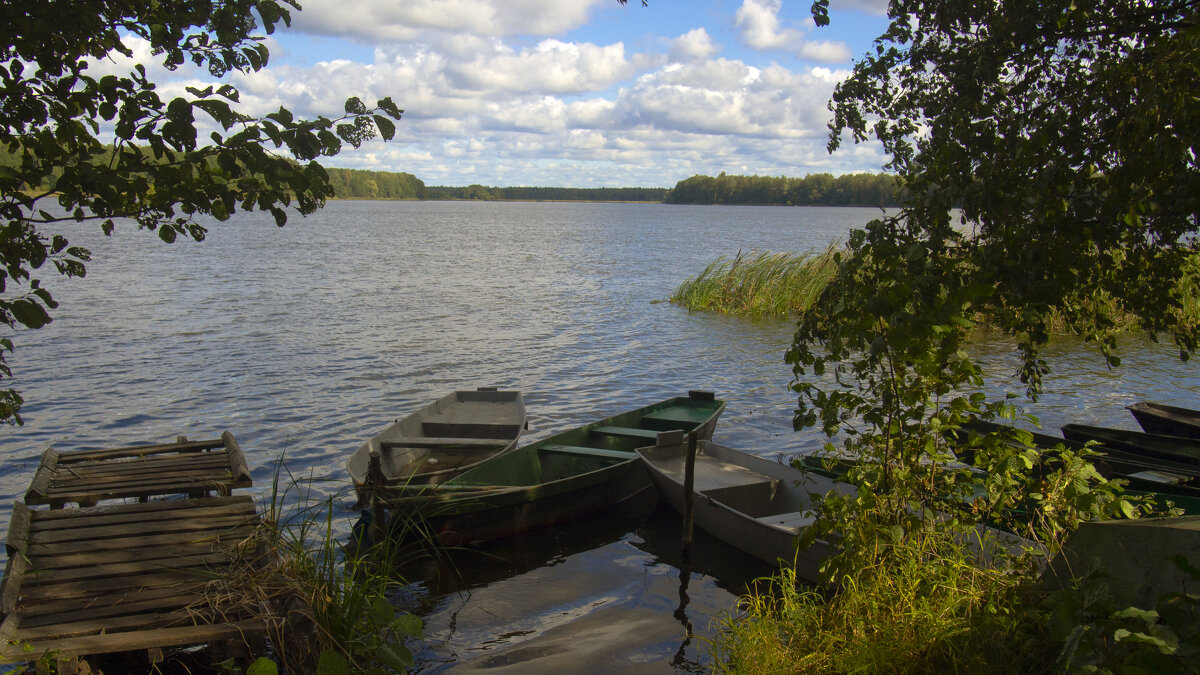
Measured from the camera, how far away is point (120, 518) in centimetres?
802

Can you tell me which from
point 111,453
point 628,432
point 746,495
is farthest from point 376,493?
point 628,432

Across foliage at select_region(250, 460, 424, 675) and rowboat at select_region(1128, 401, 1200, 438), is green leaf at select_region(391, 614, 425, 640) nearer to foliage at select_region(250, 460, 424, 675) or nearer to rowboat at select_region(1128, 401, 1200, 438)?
foliage at select_region(250, 460, 424, 675)

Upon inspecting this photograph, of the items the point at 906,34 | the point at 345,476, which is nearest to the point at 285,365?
the point at 345,476

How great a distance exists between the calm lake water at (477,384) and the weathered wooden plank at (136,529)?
2.05 m

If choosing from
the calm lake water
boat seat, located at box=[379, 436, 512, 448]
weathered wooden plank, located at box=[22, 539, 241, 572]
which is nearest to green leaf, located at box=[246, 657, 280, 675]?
the calm lake water

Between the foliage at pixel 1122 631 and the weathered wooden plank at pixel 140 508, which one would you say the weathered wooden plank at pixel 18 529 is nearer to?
the weathered wooden plank at pixel 140 508

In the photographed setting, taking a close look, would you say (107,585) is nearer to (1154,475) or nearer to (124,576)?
(124,576)

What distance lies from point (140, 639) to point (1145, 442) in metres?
12.5

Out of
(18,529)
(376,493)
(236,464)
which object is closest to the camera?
(18,529)

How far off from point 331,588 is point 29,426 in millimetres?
12316

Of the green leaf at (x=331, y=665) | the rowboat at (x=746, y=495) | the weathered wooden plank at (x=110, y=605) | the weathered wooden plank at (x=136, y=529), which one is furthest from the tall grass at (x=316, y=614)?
the rowboat at (x=746, y=495)

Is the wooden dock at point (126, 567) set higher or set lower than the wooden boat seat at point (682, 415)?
higher

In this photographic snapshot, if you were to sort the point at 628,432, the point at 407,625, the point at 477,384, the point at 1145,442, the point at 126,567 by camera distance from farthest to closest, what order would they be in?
1. the point at 477,384
2. the point at 628,432
3. the point at 1145,442
4. the point at 126,567
5. the point at 407,625

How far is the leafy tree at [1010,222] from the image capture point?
15.4 ft
